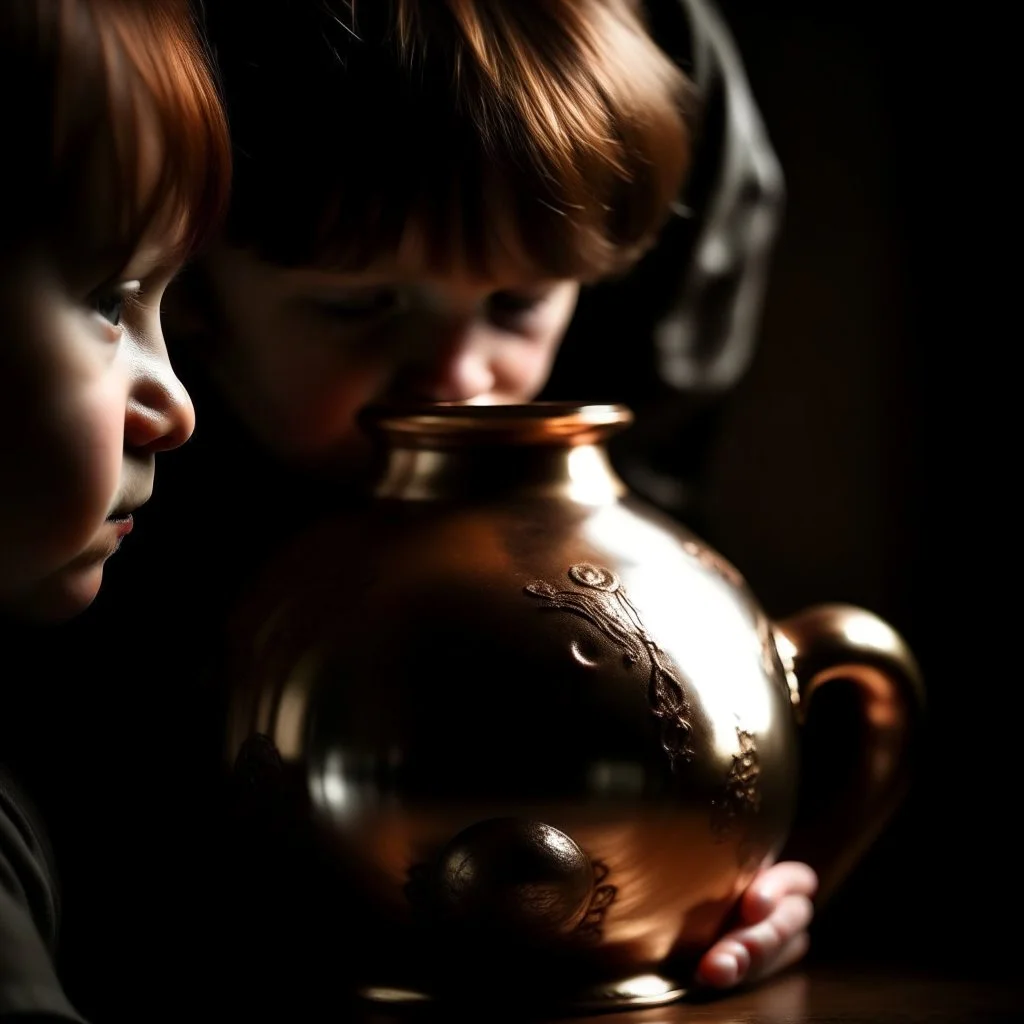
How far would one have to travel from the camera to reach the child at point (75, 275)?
0.53 meters

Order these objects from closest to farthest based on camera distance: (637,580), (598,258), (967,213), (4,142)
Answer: (4,142)
(637,580)
(598,258)
(967,213)

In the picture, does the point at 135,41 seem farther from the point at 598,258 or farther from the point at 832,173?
the point at 832,173

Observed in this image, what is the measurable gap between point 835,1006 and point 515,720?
21 cm

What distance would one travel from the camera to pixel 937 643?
1.18m

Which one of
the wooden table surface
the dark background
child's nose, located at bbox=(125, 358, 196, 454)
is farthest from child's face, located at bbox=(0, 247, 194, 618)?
the dark background

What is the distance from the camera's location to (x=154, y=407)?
0.62m

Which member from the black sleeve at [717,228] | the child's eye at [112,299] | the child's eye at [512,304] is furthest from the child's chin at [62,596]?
the black sleeve at [717,228]

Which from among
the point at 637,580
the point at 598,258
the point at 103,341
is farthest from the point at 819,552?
the point at 103,341

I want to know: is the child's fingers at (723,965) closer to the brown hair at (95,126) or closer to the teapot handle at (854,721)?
the teapot handle at (854,721)

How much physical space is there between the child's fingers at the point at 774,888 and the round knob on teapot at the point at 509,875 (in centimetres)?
12

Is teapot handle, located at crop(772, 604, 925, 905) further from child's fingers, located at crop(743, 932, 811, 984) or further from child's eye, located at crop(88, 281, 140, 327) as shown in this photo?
child's eye, located at crop(88, 281, 140, 327)

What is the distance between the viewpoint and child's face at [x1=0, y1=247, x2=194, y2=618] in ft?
1.79

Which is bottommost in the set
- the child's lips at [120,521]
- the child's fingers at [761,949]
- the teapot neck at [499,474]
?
the child's fingers at [761,949]

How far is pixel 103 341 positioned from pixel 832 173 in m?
0.73
